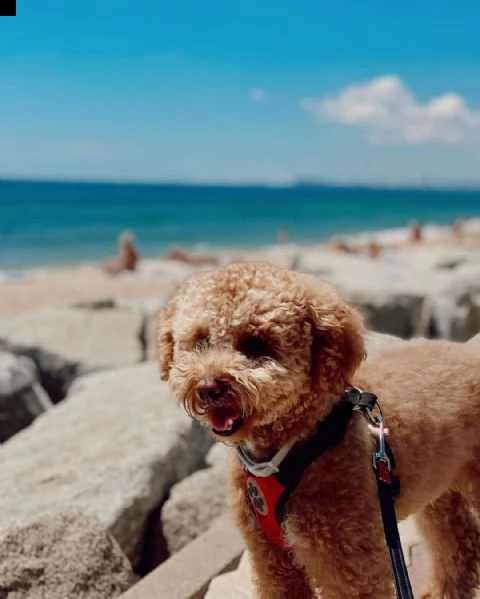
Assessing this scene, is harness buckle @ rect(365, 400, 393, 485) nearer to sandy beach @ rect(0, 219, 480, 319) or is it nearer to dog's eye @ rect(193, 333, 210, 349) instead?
dog's eye @ rect(193, 333, 210, 349)

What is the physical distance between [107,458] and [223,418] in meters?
2.54

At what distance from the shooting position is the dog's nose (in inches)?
92.7

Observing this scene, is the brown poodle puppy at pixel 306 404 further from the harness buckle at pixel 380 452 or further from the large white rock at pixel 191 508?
the large white rock at pixel 191 508

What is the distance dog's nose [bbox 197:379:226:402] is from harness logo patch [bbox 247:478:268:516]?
47 cm

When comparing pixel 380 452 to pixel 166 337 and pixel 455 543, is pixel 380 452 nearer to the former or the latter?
pixel 166 337

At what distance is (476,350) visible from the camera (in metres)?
3.24

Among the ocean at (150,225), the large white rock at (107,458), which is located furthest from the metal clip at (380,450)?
the ocean at (150,225)

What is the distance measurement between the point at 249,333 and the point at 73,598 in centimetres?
203

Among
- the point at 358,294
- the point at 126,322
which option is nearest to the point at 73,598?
the point at 126,322

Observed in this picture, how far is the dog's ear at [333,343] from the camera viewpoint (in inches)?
99.2

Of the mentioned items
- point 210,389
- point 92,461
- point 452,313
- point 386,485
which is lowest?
point 452,313

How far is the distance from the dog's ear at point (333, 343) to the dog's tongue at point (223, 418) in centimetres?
33

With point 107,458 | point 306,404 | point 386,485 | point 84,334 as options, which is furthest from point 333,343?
point 84,334

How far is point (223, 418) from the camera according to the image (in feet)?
8.01
